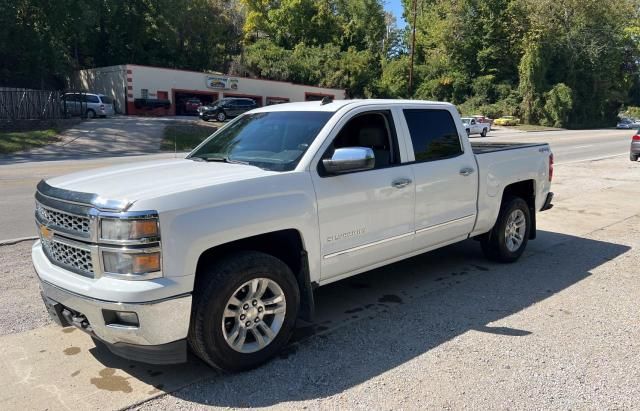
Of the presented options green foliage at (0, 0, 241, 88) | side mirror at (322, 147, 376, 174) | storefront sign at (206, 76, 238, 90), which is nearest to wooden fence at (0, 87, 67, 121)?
green foliage at (0, 0, 241, 88)

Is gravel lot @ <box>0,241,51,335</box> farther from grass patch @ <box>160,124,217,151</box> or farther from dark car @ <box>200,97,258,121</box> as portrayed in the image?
dark car @ <box>200,97,258,121</box>

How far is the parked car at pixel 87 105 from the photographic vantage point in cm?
3509

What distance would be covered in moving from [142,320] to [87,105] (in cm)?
3693

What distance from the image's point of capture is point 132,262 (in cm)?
318

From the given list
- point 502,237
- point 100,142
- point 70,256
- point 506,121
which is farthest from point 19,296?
point 506,121

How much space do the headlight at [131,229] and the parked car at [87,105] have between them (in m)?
34.6

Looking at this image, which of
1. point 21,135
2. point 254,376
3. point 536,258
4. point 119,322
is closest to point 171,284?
point 119,322

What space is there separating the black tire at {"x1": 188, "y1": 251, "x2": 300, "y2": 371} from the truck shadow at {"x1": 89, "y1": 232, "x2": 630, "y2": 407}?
120 mm

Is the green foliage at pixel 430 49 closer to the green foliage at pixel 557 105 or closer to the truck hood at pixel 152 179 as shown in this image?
the green foliage at pixel 557 105

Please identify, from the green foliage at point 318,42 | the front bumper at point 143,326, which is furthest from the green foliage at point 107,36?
the front bumper at point 143,326

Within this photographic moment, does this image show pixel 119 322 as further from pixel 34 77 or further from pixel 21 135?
pixel 34 77

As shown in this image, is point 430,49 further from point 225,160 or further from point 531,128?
point 225,160

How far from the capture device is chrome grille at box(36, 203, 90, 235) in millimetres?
3314

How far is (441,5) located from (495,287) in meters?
69.0
